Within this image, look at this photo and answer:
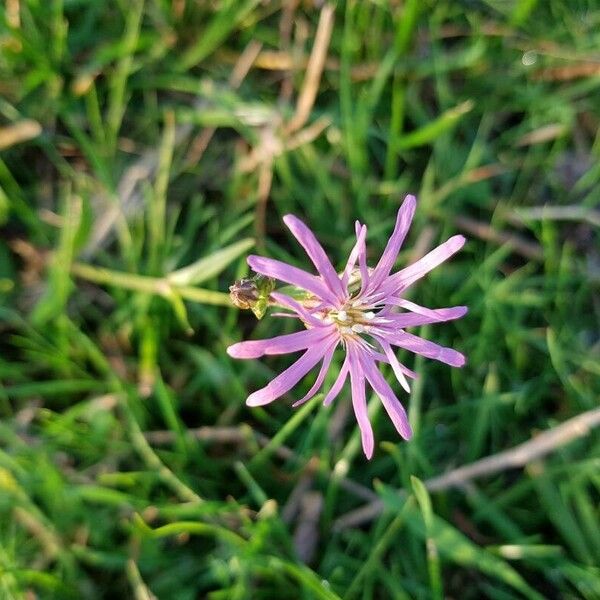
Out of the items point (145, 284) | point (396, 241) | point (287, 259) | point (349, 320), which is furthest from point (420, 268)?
point (145, 284)

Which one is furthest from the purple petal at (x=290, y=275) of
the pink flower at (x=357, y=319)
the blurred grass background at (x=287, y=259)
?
the blurred grass background at (x=287, y=259)

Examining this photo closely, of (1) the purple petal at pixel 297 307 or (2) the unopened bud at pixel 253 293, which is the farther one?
(2) the unopened bud at pixel 253 293

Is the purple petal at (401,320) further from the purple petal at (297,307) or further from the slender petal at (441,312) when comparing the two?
the purple petal at (297,307)

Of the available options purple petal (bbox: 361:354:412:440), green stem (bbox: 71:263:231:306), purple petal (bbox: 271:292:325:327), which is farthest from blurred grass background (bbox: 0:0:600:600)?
purple petal (bbox: 271:292:325:327)

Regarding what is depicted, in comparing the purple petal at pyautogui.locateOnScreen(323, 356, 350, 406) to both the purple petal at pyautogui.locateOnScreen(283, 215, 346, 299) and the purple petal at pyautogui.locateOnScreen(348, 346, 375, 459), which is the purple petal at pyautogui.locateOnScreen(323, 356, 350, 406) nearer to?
the purple petal at pyautogui.locateOnScreen(348, 346, 375, 459)

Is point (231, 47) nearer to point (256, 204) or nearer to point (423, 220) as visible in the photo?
point (256, 204)

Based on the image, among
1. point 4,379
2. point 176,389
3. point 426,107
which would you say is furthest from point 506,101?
point 4,379

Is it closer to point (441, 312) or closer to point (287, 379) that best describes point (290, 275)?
point (287, 379)
